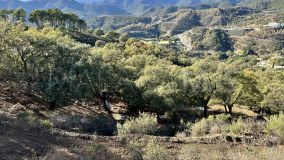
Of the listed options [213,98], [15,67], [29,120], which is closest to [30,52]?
[15,67]

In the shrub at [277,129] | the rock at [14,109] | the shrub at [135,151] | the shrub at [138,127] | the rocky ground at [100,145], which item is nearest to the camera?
the rocky ground at [100,145]

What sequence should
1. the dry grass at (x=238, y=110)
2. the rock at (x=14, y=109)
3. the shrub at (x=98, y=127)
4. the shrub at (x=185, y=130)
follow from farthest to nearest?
the dry grass at (x=238, y=110), the shrub at (x=98, y=127), the shrub at (x=185, y=130), the rock at (x=14, y=109)

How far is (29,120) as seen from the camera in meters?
17.7

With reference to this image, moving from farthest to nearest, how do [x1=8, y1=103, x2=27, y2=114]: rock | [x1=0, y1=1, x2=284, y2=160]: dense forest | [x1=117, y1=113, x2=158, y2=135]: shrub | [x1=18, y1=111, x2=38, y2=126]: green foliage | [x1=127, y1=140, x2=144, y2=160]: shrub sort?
[x1=8, y1=103, x2=27, y2=114]: rock < [x1=0, y1=1, x2=284, y2=160]: dense forest < [x1=117, y1=113, x2=158, y2=135]: shrub < [x1=18, y1=111, x2=38, y2=126]: green foliage < [x1=127, y1=140, x2=144, y2=160]: shrub

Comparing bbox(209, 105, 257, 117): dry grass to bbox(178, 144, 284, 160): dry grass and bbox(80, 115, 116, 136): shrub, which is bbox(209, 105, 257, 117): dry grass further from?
bbox(178, 144, 284, 160): dry grass

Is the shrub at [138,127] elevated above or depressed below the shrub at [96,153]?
below

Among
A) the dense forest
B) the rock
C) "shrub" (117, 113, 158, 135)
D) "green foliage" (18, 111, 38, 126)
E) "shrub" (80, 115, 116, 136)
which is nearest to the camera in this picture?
"green foliage" (18, 111, 38, 126)

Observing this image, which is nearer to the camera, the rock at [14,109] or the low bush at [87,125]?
the rock at [14,109]

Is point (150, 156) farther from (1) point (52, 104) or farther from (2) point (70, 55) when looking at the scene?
(2) point (70, 55)

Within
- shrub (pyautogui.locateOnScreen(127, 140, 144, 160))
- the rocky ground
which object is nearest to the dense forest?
the rocky ground

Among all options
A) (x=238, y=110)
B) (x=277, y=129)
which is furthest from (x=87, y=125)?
(x=238, y=110)

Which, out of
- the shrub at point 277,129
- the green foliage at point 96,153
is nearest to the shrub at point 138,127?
the green foliage at point 96,153

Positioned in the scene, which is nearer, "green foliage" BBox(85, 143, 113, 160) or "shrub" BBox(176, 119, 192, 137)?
"green foliage" BBox(85, 143, 113, 160)

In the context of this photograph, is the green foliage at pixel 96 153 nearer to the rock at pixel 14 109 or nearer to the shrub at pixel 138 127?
the shrub at pixel 138 127
